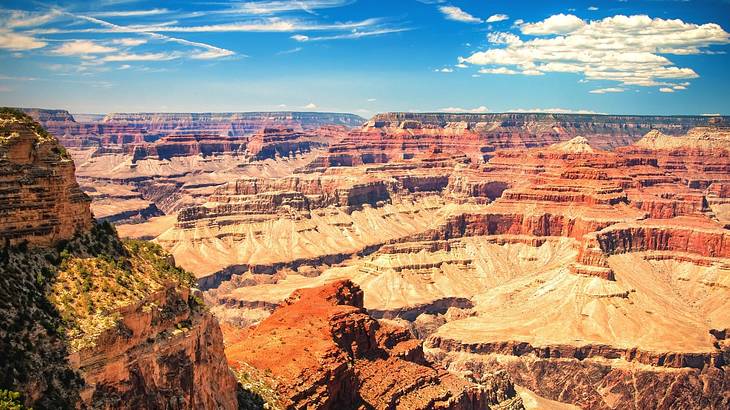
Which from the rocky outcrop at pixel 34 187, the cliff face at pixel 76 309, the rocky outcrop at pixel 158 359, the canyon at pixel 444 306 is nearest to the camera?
the cliff face at pixel 76 309

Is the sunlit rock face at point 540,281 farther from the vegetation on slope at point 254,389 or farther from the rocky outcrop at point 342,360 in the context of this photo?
the vegetation on slope at point 254,389

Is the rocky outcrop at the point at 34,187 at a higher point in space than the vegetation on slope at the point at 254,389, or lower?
higher

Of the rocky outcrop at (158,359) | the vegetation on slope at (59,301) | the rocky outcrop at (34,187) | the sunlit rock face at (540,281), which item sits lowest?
the sunlit rock face at (540,281)

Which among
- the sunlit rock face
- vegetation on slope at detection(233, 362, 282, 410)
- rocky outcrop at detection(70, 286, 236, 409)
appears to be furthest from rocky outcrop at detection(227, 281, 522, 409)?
the sunlit rock face

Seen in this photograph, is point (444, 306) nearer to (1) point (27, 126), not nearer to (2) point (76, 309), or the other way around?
(2) point (76, 309)

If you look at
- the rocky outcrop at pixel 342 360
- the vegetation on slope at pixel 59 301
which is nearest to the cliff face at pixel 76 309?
the vegetation on slope at pixel 59 301

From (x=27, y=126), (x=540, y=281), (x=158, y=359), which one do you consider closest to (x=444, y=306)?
(x=540, y=281)

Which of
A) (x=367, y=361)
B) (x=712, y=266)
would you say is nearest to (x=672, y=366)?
(x=712, y=266)

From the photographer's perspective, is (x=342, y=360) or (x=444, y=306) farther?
(x=444, y=306)
